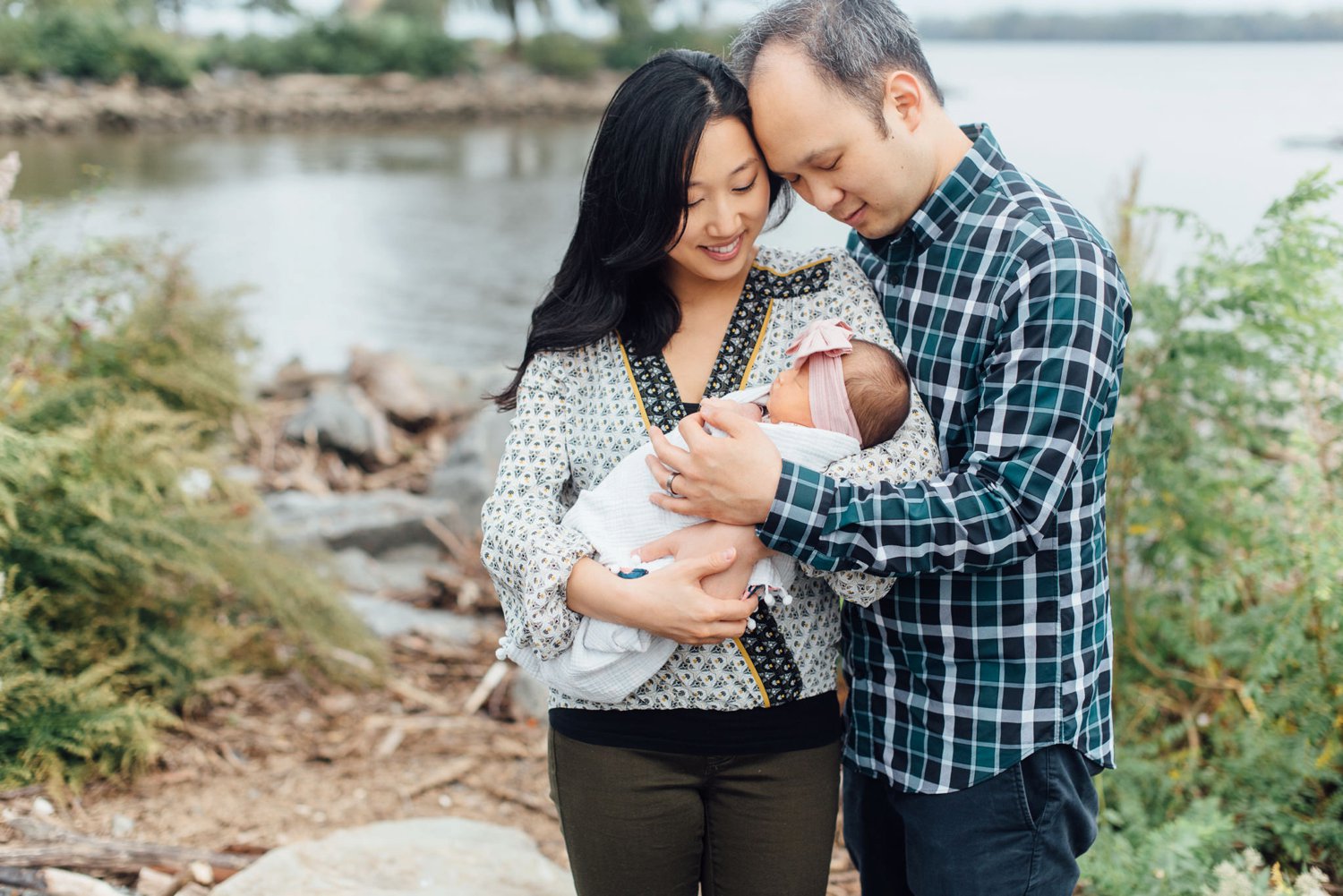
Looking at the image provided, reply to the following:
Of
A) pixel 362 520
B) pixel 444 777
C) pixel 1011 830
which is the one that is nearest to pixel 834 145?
pixel 1011 830

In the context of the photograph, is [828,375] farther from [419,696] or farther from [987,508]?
[419,696]

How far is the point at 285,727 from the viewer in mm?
3953

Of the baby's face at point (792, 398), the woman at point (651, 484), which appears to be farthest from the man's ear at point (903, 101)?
the baby's face at point (792, 398)

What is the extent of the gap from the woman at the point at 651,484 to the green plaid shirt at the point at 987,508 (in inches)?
3.5

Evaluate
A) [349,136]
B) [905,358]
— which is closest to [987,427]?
[905,358]

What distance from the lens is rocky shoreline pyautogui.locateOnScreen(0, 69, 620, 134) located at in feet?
92.8

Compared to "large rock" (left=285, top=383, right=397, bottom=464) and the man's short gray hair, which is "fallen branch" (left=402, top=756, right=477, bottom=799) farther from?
"large rock" (left=285, top=383, right=397, bottom=464)

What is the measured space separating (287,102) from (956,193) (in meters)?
36.2

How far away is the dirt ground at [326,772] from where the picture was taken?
3260mm

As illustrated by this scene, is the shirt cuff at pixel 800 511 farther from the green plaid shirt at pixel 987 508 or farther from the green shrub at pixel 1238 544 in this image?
the green shrub at pixel 1238 544

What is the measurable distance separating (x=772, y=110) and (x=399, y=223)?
1607 centimetres

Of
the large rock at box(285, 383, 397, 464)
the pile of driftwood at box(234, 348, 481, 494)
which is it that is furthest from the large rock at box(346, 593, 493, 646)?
the large rock at box(285, 383, 397, 464)

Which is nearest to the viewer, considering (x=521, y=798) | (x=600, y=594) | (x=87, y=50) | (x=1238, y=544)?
(x=600, y=594)

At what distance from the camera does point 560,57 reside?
149 feet
